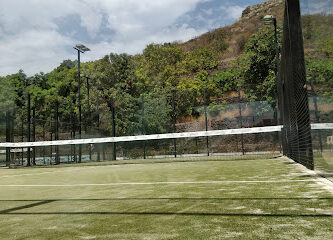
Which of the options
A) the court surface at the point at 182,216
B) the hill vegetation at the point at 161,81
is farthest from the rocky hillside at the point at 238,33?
the court surface at the point at 182,216

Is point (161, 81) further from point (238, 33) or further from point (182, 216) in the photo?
point (182, 216)

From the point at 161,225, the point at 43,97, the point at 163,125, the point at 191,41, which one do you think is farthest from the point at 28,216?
the point at 191,41

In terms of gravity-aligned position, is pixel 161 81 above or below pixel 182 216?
above

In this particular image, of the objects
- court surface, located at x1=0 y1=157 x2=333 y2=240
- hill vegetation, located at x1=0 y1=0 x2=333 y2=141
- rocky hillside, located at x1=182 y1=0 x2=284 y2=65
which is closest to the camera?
court surface, located at x1=0 y1=157 x2=333 y2=240

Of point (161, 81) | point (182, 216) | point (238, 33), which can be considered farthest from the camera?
point (238, 33)

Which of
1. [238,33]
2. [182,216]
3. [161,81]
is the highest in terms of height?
[238,33]

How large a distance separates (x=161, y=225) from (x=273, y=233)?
0.86m

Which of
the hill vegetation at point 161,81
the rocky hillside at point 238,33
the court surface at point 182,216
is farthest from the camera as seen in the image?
the rocky hillside at point 238,33

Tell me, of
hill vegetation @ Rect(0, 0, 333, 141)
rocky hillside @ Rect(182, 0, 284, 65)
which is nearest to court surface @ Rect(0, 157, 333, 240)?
hill vegetation @ Rect(0, 0, 333, 141)

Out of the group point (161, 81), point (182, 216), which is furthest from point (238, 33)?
point (182, 216)

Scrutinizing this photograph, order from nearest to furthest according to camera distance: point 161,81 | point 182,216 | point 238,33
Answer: point 182,216 < point 161,81 < point 238,33

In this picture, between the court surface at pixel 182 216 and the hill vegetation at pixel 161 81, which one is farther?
the hill vegetation at pixel 161 81

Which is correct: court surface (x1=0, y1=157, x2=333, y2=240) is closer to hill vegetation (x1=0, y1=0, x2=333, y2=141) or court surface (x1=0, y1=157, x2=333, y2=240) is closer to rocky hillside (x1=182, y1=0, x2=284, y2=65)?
hill vegetation (x1=0, y1=0, x2=333, y2=141)

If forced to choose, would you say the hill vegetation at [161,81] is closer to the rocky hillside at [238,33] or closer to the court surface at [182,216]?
the rocky hillside at [238,33]
